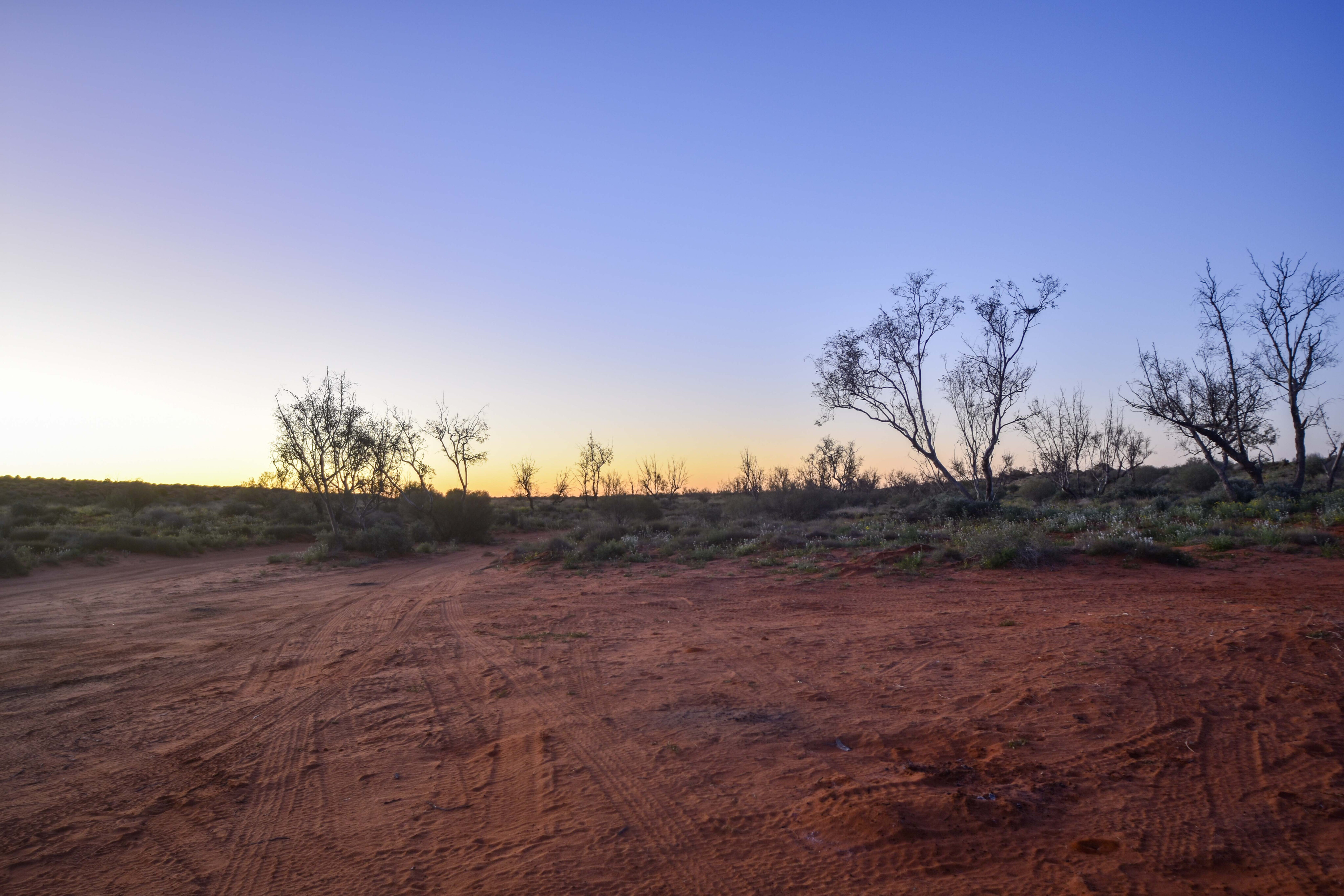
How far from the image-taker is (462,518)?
3119cm

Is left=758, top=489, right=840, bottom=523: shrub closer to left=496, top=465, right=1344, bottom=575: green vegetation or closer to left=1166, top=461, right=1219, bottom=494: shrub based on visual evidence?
left=496, top=465, right=1344, bottom=575: green vegetation

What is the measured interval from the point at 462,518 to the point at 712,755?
2839 cm

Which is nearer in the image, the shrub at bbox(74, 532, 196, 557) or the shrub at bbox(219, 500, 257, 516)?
the shrub at bbox(74, 532, 196, 557)

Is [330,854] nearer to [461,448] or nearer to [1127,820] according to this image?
[1127,820]

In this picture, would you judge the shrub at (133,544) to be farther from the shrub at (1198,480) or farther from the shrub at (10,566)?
the shrub at (1198,480)

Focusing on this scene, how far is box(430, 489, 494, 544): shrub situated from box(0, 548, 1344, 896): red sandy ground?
21.6 metres

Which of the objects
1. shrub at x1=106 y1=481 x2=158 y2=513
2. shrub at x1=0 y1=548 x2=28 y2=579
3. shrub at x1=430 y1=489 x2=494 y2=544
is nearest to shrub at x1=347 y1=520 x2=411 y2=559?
shrub at x1=430 y1=489 x2=494 y2=544

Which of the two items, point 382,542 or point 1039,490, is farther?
point 1039,490

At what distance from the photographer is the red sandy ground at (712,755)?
332 cm

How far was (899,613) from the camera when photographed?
356 inches

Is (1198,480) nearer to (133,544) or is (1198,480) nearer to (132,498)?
(133,544)

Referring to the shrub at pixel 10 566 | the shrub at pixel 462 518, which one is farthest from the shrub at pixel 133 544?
the shrub at pixel 462 518

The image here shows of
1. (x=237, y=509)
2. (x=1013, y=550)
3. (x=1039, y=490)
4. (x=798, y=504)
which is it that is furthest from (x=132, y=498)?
(x=1039, y=490)

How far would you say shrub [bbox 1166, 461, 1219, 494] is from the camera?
2902 cm
